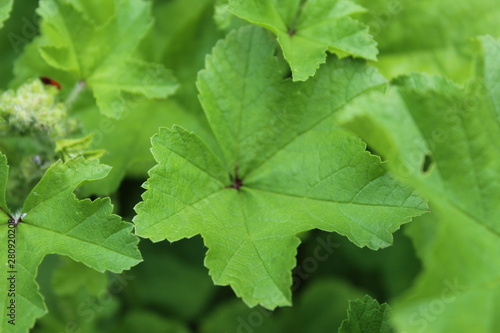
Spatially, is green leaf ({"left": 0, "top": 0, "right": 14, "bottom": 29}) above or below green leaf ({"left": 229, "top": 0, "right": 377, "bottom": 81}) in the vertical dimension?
above

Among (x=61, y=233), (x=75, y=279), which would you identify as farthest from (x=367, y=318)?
(x=75, y=279)

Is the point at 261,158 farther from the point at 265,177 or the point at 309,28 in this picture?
the point at 309,28

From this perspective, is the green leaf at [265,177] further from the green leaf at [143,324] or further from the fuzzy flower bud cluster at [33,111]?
the green leaf at [143,324]

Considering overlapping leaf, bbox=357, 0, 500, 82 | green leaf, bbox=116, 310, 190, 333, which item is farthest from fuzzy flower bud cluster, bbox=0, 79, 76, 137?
overlapping leaf, bbox=357, 0, 500, 82

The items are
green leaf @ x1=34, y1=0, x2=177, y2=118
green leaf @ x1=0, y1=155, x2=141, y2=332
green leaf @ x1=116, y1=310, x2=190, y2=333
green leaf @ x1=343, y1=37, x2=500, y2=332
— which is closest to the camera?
green leaf @ x1=343, y1=37, x2=500, y2=332

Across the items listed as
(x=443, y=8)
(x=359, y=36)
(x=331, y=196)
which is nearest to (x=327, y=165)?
(x=331, y=196)

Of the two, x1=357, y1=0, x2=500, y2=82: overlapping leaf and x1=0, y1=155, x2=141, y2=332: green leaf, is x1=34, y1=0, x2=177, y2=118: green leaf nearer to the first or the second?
x1=0, y1=155, x2=141, y2=332: green leaf

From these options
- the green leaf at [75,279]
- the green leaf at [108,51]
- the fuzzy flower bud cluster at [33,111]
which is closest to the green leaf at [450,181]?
the green leaf at [108,51]

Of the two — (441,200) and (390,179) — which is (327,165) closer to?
(390,179)
